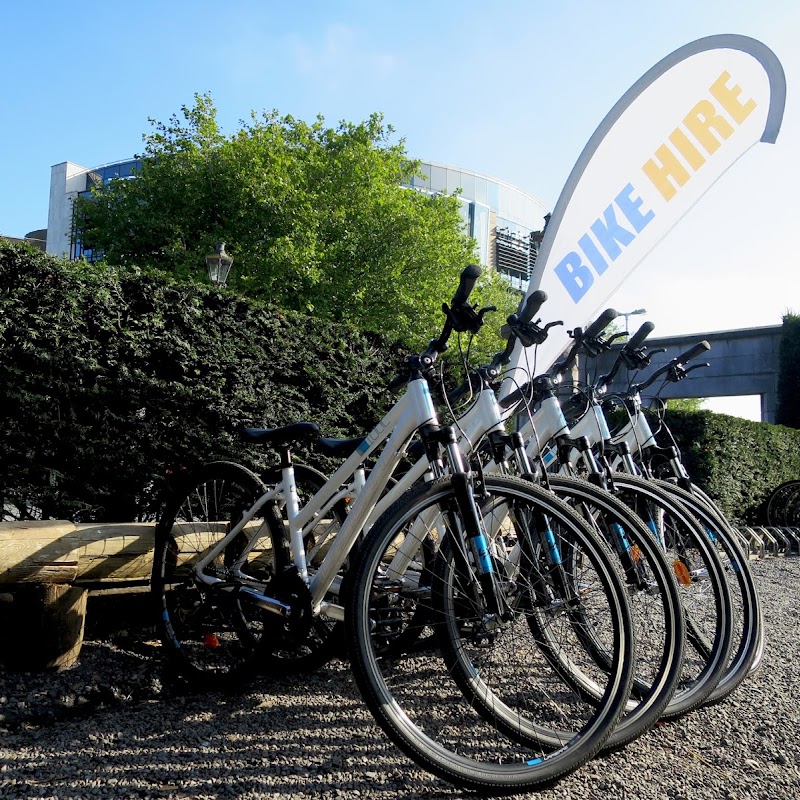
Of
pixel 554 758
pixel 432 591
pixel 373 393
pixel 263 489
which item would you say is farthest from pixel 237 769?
pixel 373 393

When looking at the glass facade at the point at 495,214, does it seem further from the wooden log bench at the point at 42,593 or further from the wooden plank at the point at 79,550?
the wooden log bench at the point at 42,593

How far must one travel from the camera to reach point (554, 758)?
2.04m

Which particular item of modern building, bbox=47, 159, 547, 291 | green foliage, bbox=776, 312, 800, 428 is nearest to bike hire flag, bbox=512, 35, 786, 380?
green foliage, bbox=776, 312, 800, 428

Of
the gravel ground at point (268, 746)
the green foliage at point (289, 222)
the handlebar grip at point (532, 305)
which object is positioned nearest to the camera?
the gravel ground at point (268, 746)

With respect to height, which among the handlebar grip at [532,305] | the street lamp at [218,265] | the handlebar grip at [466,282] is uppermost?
the street lamp at [218,265]

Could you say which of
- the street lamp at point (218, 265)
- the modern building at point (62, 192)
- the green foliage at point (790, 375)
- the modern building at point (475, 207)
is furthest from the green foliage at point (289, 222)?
the modern building at point (62, 192)

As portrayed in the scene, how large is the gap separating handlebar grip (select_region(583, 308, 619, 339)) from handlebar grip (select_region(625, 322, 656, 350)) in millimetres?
357

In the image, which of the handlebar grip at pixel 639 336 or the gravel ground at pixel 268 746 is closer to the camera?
the gravel ground at pixel 268 746

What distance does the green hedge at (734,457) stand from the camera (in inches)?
396

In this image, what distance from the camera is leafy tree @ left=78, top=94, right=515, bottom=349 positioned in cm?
1923

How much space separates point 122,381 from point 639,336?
298 cm

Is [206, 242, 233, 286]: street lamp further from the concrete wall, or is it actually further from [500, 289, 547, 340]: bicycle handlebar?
the concrete wall

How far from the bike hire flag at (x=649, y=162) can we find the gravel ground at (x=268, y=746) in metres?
3.97

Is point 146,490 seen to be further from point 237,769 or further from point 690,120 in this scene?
point 690,120
